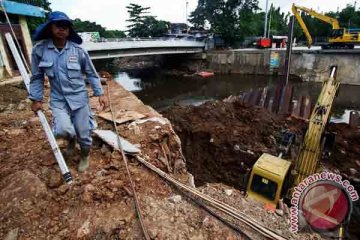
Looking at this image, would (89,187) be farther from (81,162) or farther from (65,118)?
(65,118)

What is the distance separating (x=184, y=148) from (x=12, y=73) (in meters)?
8.01

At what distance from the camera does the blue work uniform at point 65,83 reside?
91.3 inches

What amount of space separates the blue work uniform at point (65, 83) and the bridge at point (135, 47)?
13068 millimetres

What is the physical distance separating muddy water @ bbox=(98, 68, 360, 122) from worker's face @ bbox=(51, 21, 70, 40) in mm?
12000

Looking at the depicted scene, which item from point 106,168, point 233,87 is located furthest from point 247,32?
point 106,168

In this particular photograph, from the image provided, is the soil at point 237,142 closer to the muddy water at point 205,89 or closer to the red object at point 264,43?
the muddy water at point 205,89

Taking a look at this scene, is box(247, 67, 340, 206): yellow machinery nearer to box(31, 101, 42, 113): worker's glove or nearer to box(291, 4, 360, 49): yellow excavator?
box(31, 101, 42, 113): worker's glove

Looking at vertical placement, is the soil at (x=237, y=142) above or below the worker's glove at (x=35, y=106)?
below

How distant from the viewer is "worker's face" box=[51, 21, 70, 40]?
7.37ft

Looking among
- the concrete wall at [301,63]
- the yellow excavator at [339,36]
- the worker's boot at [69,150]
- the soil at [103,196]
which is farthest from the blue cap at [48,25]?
the concrete wall at [301,63]

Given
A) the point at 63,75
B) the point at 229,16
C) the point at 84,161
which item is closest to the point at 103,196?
the point at 84,161

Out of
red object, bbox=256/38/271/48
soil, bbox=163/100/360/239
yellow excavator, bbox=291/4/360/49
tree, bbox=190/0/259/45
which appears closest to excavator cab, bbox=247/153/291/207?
soil, bbox=163/100/360/239

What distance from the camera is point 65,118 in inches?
96.5

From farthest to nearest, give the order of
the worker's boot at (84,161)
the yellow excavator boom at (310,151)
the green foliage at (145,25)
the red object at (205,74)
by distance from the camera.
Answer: the green foliage at (145,25)
the red object at (205,74)
the yellow excavator boom at (310,151)
the worker's boot at (84,161)
